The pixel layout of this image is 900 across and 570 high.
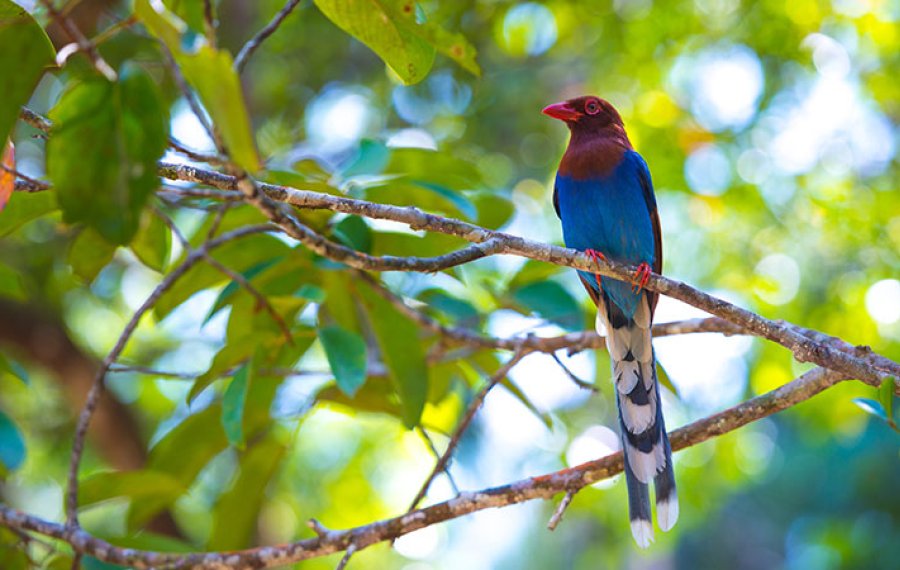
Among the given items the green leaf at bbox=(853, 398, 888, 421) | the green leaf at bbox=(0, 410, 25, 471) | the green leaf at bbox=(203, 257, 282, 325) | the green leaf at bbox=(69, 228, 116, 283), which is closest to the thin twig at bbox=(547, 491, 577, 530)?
the green leaf at bbox=(853, 398, 888, 421)

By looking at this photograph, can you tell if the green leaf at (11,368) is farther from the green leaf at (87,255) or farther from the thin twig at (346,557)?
the thin twig at (346,557)

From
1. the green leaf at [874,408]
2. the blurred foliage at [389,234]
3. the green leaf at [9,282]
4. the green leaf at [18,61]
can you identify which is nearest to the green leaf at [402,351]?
the blurred foliage at [389,234]

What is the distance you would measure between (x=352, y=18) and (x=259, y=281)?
1.47m

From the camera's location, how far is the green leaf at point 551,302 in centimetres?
378

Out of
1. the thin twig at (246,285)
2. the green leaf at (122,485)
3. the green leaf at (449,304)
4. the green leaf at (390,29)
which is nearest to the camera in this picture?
the green leaf at (390,29)

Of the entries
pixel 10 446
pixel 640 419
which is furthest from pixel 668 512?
pixel 10 446

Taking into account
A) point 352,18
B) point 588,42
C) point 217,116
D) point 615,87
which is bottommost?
point 217,116

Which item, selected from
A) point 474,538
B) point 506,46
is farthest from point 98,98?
point 474,538

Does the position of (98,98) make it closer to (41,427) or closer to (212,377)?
(212,377)

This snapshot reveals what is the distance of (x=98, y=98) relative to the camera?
176 cm

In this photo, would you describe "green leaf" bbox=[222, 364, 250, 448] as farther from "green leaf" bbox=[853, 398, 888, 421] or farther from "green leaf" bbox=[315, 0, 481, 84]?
"green leaf" bbox=[853, 398, 888, 421]

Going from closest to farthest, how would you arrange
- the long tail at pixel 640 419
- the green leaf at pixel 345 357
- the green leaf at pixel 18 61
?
the green leaf at pixel 18 61 < the green leaf at pixel 345 357 < the long tail at pixel 640 419

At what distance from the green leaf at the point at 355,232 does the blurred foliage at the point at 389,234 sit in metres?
0.01

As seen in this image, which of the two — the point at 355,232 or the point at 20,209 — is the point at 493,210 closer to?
the point at 355,232
